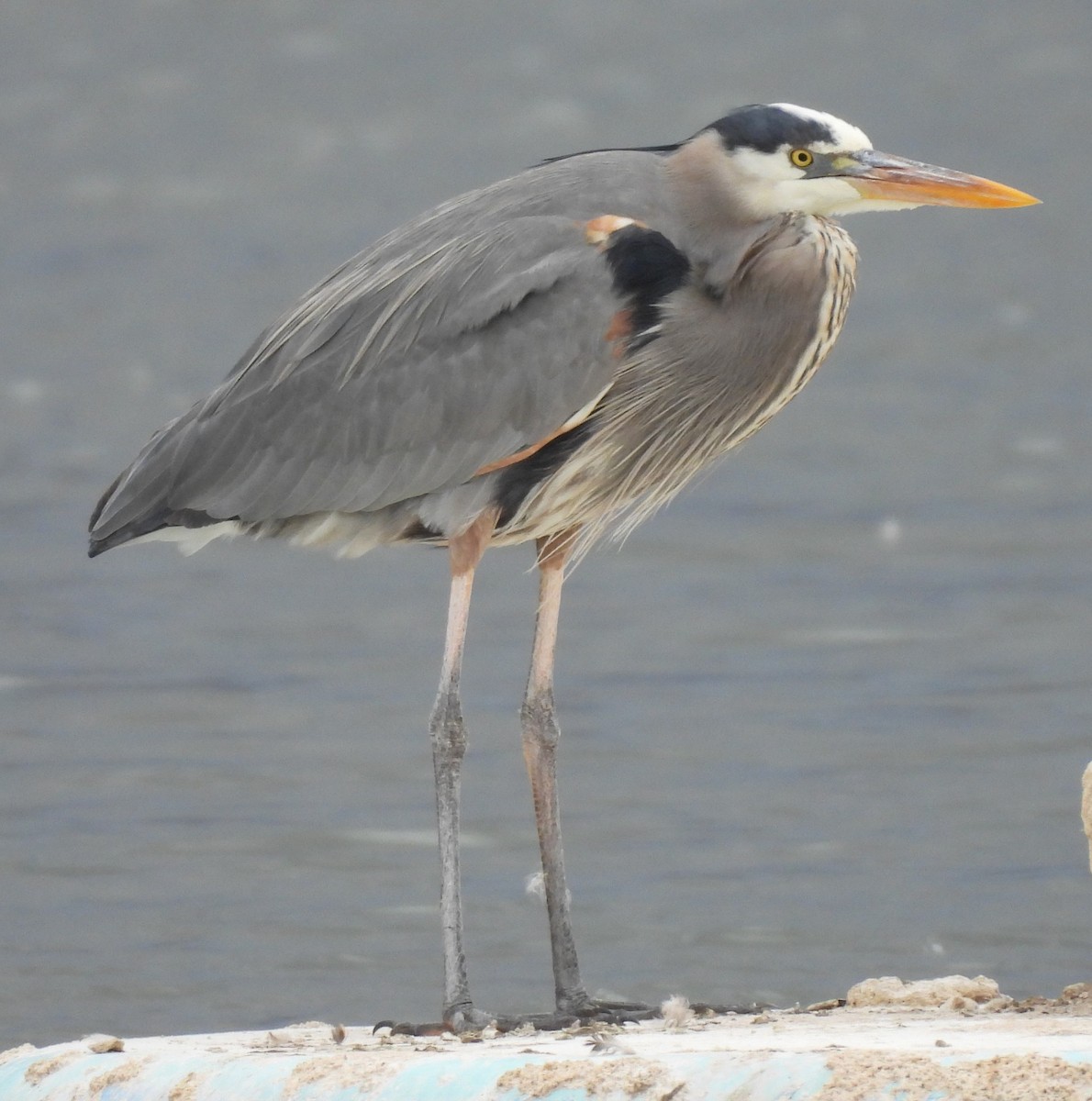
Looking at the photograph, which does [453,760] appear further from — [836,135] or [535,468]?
[836,135]

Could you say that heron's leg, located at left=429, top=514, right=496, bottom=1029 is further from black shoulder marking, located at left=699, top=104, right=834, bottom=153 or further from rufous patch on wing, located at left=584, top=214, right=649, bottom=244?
black shoulder marking, located at left=699, top=104, right=834, bottom=153

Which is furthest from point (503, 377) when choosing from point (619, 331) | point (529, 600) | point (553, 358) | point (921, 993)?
point (529, 600)

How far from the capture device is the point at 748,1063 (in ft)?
13.7

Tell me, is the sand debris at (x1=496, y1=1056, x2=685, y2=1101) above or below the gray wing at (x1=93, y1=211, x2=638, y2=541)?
below

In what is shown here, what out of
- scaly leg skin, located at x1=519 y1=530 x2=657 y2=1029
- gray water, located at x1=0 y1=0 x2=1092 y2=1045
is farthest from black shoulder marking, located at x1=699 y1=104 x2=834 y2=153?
gray water, located at x1=0 y1=0 x2=1092 y2=1045

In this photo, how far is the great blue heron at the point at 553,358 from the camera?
5234mm

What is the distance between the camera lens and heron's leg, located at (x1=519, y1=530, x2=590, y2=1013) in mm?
5383

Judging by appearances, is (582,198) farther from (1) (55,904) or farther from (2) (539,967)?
(1) (55,904)

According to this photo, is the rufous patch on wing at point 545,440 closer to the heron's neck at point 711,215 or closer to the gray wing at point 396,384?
the gray wing at point 396,384

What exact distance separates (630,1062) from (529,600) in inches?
336

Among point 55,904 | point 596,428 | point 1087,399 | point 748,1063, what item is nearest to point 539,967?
point 55,904

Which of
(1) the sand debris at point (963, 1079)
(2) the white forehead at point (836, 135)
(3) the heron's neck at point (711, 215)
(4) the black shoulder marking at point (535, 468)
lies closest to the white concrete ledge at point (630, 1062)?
(1) the sand debris at point (963, 1079)

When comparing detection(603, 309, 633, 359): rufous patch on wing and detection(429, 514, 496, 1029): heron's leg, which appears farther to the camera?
detection(603, 309, 633, 359): rufous patch on wing

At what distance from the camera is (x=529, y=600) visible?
12.8 meters
